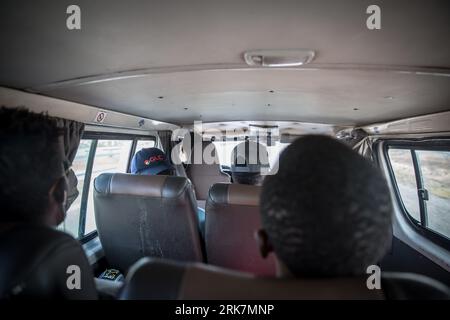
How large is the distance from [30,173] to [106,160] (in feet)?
9.47

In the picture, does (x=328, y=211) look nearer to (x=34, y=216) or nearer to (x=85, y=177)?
(x=34, y=216)

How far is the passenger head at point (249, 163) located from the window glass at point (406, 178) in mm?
2177

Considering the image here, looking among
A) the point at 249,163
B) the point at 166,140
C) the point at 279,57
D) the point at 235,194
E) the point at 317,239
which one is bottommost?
the point at 235,194

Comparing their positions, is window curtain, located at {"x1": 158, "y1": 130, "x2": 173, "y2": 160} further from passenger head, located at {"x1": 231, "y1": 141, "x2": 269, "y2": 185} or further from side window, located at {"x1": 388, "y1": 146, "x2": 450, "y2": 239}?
side window, located at {"x1": 388, "y1": 146, "x2": 450, "y2": 239}

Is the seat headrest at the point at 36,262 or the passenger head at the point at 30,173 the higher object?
the passenger head at the point at 30,173

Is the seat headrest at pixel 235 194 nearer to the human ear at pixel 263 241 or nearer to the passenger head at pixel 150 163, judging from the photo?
the passenger head at pixel 150 163

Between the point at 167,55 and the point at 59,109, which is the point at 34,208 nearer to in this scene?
the point at 167,55

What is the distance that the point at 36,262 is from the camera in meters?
0.72

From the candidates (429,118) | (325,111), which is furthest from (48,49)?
(429,118)

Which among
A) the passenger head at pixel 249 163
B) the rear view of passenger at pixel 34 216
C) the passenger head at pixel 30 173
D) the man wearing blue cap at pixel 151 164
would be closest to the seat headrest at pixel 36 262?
the rear view of passenger at pixel 34 216

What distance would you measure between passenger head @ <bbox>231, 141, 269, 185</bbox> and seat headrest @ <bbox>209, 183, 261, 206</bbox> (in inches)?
29.6

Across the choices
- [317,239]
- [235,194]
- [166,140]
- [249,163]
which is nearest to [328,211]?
[317,239]

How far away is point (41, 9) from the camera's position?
913mm

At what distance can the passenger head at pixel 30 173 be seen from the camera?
91 cm
